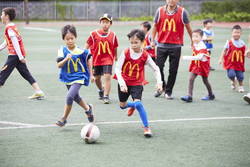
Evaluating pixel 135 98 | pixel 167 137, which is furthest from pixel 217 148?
pixel 135 98

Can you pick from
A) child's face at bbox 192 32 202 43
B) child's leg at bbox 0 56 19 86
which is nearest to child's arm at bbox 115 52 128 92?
child's face at bbox 192 32 202 43

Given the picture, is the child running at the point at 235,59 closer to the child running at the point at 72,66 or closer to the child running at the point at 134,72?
the child running at the point at 134,72

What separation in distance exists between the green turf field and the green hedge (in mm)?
31547

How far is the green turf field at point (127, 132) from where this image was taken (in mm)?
6441

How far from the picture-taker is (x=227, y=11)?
45562 millimetres

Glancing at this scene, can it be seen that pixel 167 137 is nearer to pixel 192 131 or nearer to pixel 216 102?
pixel 192 131

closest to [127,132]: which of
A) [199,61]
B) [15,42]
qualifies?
[199,61]

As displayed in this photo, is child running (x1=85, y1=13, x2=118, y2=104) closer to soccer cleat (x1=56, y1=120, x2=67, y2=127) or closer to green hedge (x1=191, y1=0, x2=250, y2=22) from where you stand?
soccer cleat (x1=56, y1=120, x2=67, y2=127)

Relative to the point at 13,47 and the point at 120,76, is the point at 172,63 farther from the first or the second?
the point at 120,76

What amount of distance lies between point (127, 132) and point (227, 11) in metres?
39.4

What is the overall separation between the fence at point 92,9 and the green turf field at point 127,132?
37.8m

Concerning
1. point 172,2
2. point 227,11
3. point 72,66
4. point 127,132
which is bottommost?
point 127,132

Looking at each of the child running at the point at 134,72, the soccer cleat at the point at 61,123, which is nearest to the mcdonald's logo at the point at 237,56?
the child running at the point at 134,72

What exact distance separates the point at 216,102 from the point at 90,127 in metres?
4.10
